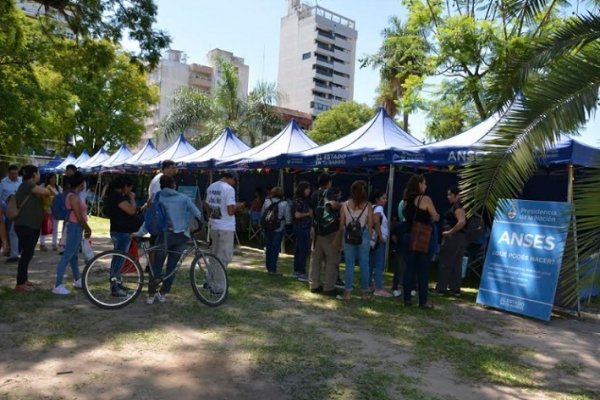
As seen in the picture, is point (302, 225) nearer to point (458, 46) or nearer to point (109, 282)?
point (109, 282)

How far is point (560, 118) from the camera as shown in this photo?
3920 millimetres

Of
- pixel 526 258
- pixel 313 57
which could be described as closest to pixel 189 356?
pixel 526 258

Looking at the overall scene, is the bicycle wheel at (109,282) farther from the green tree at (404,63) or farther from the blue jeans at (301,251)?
the green tree at (404,63)

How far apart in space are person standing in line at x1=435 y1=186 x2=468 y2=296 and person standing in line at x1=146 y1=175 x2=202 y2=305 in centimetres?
365

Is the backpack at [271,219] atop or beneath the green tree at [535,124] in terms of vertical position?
beneath

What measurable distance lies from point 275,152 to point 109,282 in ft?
22.4

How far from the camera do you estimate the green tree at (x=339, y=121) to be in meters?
51.0

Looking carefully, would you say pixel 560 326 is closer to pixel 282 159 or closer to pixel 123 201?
pixel 123 201

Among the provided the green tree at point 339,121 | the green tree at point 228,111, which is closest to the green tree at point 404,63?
the green tree at point 228,111

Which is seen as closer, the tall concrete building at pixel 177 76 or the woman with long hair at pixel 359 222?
the woman with long hair at pixel 359 222

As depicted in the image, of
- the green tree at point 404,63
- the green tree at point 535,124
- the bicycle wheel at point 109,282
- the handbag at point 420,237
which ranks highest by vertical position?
the green tree at point 404,63

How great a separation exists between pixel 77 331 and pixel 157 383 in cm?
166

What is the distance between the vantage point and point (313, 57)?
8819 cm

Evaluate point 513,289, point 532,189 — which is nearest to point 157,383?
point 513,289
